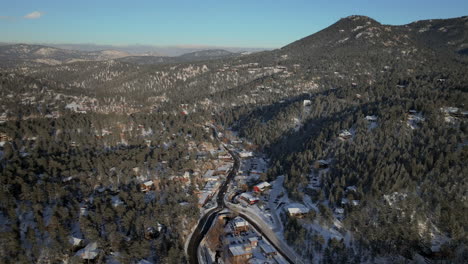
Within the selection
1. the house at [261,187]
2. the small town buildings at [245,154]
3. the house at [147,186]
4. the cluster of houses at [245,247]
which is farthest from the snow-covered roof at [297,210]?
the small town buildings at [245,154]

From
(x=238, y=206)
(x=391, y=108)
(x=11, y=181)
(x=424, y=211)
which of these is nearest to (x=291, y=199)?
(x=238, y=206)

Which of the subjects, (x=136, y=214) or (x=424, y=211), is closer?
(x=424, y=211)

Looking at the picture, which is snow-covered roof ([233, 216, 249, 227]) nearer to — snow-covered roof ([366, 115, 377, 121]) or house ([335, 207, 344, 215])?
house ([335, 207, 344, 215])

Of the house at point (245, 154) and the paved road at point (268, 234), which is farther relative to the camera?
the house at point (245, 154)

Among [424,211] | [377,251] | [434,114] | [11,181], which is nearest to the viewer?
[377,251]

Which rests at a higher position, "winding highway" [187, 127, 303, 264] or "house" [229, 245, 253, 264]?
"house" [229, 245, 253, 264]

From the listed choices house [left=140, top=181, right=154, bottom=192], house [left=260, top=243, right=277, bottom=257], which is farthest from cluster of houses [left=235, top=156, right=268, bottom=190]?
house [left=260, top=243, right=277, bottom=257]

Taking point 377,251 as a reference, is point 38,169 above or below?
above

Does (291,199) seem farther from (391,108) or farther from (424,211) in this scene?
(391,108)

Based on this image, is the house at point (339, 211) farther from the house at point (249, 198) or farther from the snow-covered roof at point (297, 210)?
the house at point (249, 198)
